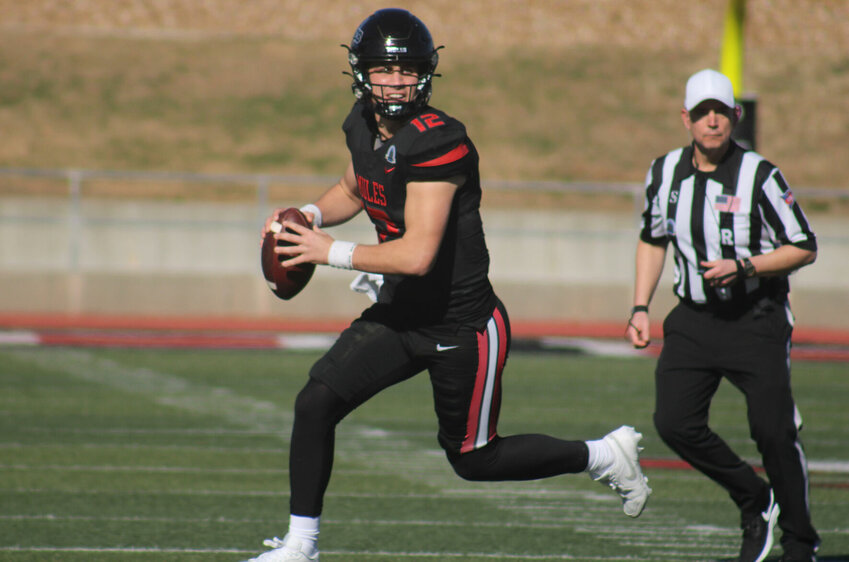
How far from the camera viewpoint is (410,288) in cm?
412

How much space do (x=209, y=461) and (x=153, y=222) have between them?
33.1 ft

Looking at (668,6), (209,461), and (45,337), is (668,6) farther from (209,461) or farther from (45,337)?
(209,461)

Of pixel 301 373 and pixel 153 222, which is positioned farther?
pixel 153 222

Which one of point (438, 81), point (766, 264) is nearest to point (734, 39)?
point (766, 264)

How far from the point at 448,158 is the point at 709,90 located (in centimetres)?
118

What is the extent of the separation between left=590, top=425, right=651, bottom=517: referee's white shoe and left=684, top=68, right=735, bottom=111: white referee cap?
123 cm

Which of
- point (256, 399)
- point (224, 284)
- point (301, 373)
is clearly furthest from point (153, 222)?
point (256, 399)

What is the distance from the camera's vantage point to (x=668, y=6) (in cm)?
3272

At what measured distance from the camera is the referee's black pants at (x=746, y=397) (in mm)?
4457

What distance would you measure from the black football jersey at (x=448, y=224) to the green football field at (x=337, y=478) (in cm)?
118

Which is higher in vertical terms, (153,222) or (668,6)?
(668,6)

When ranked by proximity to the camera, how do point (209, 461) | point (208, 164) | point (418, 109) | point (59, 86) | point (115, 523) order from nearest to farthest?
1. point (418, 109)
2. point (115, 523)
3. point (209, 461)
4. point (208, 164)
5. point (59, 86)

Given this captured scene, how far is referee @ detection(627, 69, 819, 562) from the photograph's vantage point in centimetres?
446

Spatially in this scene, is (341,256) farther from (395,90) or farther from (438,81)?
(438,81)
